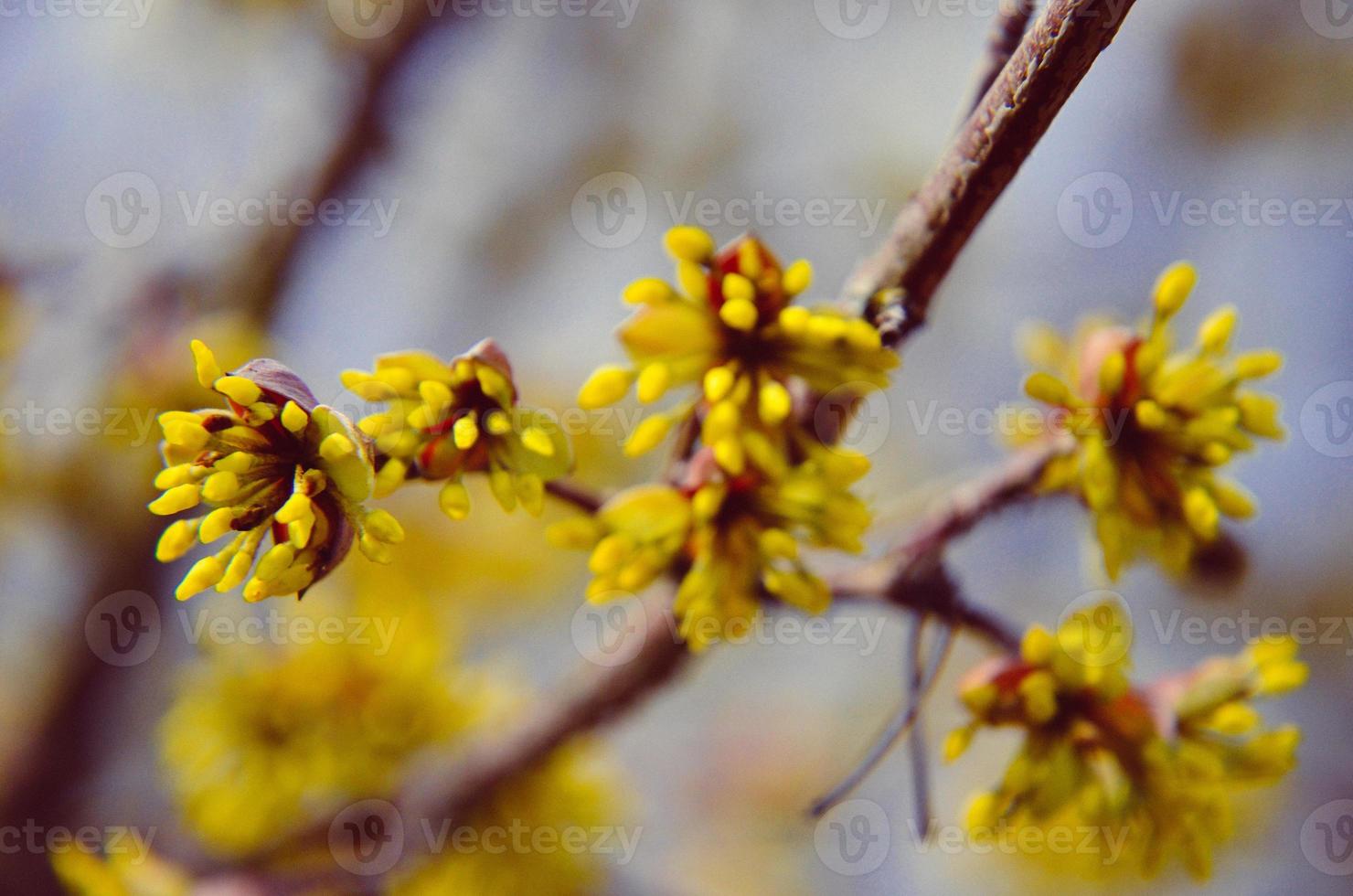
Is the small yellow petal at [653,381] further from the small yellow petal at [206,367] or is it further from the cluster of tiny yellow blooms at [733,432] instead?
the small yellow petal at [206,367]

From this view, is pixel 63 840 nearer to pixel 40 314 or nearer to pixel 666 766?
pixel 40 314

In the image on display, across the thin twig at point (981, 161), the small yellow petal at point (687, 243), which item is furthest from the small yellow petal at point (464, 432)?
the thin twig at point (981, 161)

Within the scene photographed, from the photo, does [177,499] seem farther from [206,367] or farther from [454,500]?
[454,500]

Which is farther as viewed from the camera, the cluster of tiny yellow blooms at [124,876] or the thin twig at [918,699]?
the cluster of tiny yellow blooms at [124,876]

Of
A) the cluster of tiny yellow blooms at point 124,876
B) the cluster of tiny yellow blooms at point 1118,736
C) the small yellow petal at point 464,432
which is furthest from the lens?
the cluster of tiny yellow blooms at point 124,876

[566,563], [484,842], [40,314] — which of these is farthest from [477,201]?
[484,842]

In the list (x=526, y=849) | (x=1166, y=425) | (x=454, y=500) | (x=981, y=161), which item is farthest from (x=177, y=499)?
(x=526, y=849)

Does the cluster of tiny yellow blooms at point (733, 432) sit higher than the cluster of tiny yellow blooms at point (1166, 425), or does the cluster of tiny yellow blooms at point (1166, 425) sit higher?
the cluster of tiny yellow blooms at point (1166, 425)
